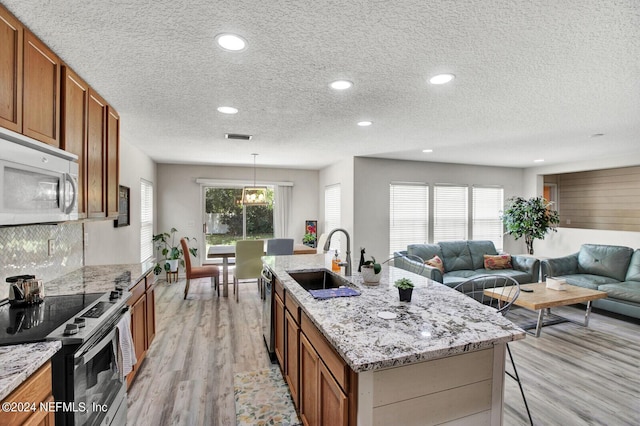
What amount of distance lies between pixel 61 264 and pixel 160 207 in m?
3.94

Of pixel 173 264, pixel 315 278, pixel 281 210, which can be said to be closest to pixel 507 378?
pixel 315 278

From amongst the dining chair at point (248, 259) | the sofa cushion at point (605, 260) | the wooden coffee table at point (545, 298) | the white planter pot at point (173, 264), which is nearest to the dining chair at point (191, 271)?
the dining chair at point (248, 259)

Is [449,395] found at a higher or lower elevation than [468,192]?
lower

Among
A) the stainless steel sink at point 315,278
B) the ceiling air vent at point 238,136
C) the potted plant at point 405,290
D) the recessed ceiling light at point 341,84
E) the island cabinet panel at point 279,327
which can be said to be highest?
the ceiling air vent at point 238,136

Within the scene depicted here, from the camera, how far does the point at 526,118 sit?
3.12 metres

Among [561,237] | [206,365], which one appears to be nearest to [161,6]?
[206,365]

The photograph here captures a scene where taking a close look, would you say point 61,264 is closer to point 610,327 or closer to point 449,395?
point 449,395

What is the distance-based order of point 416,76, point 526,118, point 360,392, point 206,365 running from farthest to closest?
point 526,118 → point 206,365 → point 416,76 → point 360,392

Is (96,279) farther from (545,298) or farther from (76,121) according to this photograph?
(545,298)

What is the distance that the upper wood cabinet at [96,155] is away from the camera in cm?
227

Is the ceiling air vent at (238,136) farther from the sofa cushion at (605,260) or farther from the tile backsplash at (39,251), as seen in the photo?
the sofa cushion at (605,260)

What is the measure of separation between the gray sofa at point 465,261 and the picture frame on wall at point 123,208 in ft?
12.5

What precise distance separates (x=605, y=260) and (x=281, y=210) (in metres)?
5.82

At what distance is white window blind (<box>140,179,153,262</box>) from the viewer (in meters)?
5.10
